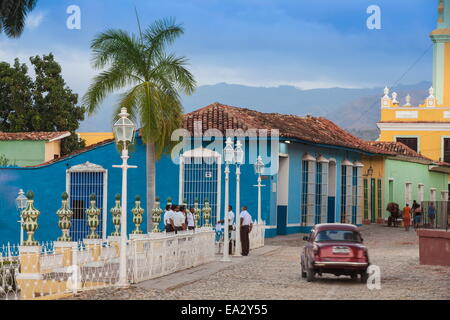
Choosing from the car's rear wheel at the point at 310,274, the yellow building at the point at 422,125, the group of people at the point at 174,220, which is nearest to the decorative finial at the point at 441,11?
the yellow building at the point at 422,125

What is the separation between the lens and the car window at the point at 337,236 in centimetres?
1942

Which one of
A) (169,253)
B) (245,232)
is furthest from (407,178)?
(169,253)

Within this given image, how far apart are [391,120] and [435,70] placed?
6397 mm

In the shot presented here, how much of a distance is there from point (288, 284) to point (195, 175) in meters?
17.9

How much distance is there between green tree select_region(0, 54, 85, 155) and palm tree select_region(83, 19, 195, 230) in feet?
77.4

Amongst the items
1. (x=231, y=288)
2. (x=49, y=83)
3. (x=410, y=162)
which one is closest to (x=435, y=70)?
(x=410, y=162)

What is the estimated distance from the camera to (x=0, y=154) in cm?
4781

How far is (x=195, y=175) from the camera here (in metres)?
36.2

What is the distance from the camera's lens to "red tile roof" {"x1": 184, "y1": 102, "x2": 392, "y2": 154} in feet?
121

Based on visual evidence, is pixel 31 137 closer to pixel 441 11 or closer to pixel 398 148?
pixel 398 148

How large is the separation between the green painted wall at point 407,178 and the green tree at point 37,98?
17758 mm

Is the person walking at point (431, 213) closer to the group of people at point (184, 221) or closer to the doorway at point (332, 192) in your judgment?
the group of people at point (184, 221)

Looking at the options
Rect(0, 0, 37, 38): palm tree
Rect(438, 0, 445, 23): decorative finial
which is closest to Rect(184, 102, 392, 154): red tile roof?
Rect(0, 0, 37, 38): palm tree

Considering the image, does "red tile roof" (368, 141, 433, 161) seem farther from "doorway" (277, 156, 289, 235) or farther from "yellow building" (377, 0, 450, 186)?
"doorway" (277, 156, 289, 235)
